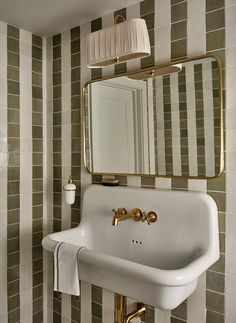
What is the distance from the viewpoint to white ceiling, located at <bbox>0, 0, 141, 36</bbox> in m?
1.61

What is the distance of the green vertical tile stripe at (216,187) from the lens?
52.5 inches

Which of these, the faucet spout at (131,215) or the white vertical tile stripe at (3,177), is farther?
the white vertical tile stripe at (3,177)

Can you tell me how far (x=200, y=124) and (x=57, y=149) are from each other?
1.02 metres

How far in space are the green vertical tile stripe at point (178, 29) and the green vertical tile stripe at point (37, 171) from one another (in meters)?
0.98

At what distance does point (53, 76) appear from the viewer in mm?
2039

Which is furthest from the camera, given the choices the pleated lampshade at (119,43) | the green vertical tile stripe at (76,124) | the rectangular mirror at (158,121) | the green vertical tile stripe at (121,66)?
the green vertical tile stripe at (76,124)

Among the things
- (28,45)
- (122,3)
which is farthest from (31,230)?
(122,3)

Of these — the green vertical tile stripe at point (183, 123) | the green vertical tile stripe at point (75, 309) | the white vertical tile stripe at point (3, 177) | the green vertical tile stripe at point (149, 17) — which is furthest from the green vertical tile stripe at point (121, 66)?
the green vertical tile stripe at point (75, 309)

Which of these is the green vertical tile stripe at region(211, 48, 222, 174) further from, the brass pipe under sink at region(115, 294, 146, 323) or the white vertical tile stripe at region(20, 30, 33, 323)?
the white vertical tile stripe at region(20, 30, 33, 323)

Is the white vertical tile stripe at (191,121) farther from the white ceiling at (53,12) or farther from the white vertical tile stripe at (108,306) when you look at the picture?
the white vertical tile stripe at (108,306)

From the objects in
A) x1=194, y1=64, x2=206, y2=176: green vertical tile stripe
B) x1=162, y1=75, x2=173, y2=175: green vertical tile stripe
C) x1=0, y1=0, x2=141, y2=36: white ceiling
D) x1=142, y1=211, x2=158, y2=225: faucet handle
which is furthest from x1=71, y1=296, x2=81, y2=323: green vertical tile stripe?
x1=0, y1=0, x2=141, y2=36: white ceiling

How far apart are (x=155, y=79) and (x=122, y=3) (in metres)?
0.48

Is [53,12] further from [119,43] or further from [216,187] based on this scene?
[216,187]

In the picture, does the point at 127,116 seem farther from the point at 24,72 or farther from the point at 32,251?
the point at 32,251
